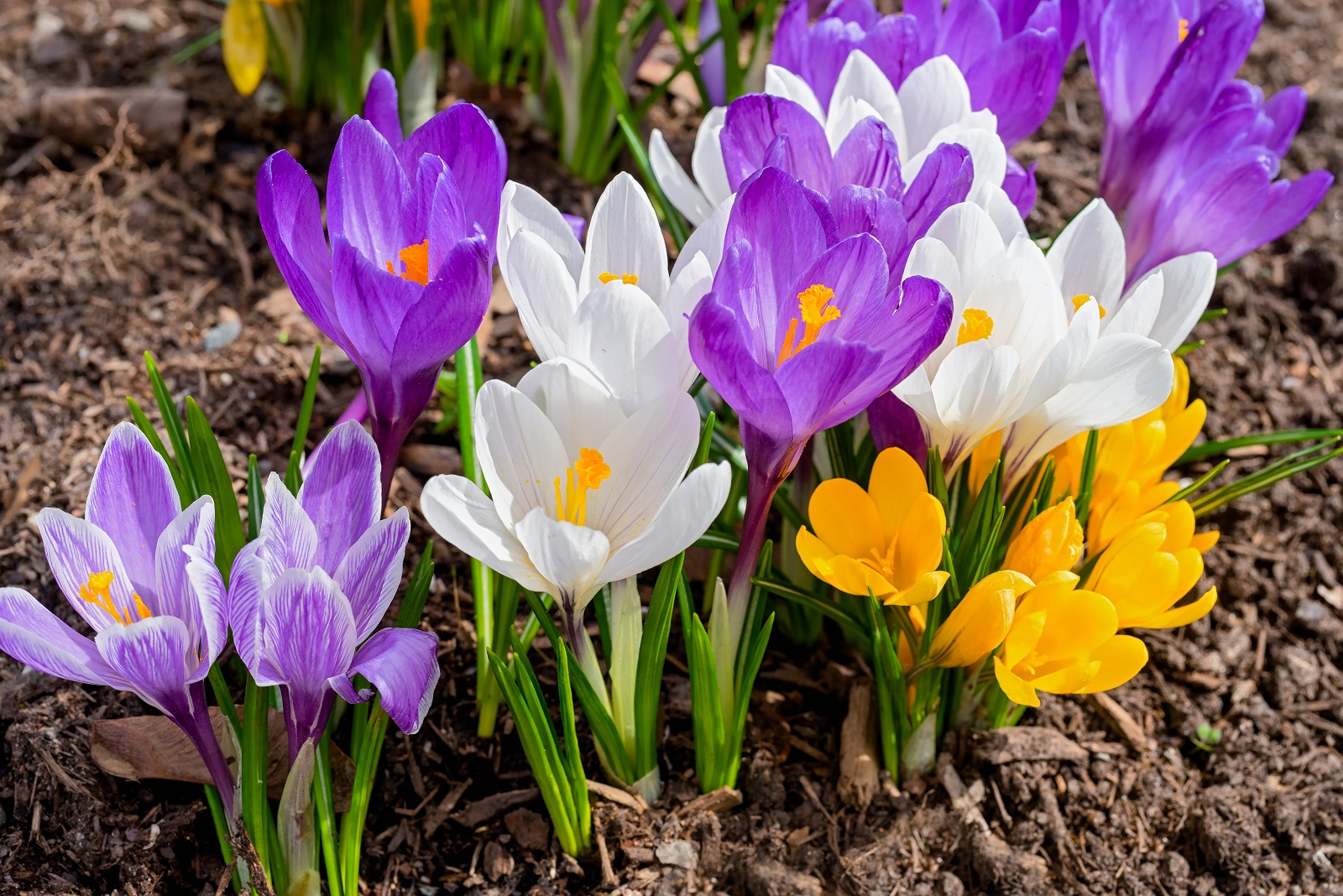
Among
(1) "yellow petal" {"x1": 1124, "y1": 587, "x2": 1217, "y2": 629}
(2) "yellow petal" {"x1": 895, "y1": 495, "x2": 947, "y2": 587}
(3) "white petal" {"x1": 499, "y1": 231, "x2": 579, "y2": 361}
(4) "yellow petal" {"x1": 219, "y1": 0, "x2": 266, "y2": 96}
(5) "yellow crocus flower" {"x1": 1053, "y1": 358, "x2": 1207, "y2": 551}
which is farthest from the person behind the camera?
(4) "yellow petal" {"x1": 219, "y1": 0, "x2": 266, "y2": 96}

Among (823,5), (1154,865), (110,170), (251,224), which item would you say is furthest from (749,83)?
(1154,865)

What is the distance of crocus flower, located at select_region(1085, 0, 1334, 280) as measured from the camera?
1.48m

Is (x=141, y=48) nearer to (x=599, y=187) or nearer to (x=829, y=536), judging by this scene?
(x=599, y=187)

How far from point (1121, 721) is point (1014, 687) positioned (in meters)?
0.53

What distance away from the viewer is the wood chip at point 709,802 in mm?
1460

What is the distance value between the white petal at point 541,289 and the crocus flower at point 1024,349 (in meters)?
0.35

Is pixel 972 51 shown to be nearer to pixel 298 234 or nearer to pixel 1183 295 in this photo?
pixel 1183 295

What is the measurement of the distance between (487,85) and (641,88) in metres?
0.37

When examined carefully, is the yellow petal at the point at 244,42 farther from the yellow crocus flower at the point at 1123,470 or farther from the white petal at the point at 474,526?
the yellow crocus flower at the point at 1123,470

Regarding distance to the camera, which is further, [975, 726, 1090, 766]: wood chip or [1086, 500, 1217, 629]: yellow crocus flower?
[975, 726, 1090, 766]: wood chip

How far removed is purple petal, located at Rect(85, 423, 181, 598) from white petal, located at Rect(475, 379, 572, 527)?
329 millimetres

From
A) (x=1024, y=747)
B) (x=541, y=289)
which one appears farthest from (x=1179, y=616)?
(x=541, y=289)

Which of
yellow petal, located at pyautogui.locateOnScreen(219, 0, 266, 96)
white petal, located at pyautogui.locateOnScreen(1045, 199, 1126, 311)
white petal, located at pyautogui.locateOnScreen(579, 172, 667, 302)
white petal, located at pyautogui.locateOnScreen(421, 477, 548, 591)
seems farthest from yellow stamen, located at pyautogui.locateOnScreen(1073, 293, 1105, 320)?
yellow petal, located at pyautogui.locateOnScreen(219, 0, 266, 96)

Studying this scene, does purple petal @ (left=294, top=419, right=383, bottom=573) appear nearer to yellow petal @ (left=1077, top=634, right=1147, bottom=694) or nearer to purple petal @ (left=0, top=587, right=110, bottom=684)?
purple petal @ (left=0, top=587, right=110, bottom=684)
